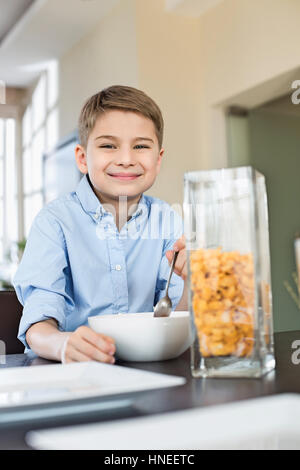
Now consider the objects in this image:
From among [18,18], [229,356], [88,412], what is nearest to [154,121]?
[229,356]

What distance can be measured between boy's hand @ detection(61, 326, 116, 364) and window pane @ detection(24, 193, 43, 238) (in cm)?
467

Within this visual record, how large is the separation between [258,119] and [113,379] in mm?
3525

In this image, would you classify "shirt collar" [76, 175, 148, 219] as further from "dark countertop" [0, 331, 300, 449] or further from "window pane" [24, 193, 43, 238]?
"window pane" [24, 193, 43, 238]

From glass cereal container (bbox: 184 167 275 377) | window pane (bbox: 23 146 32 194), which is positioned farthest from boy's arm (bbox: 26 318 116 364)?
window pane (bbox: 23 146 32 194)

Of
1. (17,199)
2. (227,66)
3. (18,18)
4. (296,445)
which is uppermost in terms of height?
(18,18)

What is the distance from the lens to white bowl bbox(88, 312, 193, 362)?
72 centimetres

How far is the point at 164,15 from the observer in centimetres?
361

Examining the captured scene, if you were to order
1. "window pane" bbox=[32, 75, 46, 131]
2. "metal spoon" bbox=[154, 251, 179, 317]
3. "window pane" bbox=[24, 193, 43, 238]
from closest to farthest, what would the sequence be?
"metal spoon" bbox=[154, 251, 179, 317]
"window pane" bbox=[32, 75, 46, 131]
"window pane" bbox=[24, 193, 43, 238]

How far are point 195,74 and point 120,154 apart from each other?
2708 mm

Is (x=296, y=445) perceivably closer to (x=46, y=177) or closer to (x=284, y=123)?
(x=284, y=123)

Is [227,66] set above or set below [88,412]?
above

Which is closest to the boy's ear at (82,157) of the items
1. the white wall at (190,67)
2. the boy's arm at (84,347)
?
the boy's arm at (84,347)
